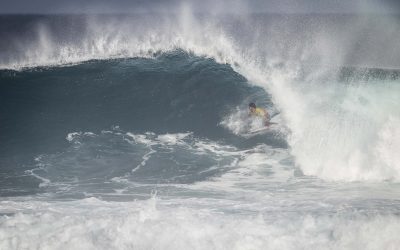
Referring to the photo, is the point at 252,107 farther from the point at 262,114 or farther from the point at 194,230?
the point at 194,230

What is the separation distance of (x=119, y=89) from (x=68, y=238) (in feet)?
29.9

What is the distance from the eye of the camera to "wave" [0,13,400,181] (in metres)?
10.5

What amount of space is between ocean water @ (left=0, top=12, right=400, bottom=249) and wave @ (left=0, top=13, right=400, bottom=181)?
0.05 meters

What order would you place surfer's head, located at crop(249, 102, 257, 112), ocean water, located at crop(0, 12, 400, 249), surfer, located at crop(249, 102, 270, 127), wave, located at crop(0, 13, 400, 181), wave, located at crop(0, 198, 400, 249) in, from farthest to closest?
1. surfer, located at crop(249, 102, 270, 127)
2. surfer's head, located at crop(249, 102, 257, 112)
3. wave, located at crop(0, 13, 400, 181)
4. ocean water, located at crop(0, 12, 400, 249)
5. wave, located at crop(0, 198, 400, 249)

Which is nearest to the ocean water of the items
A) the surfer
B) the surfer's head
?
the surfer

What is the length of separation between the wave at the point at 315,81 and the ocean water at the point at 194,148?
54 millimetres

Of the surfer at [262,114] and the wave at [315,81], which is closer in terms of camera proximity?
the wave at [315,81]

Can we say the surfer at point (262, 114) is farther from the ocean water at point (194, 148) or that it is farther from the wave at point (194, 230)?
the wave at point (194, 230)

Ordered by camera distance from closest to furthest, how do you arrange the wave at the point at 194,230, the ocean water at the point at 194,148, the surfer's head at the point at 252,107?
the wave at the point at 194,230 < the ocean water at the point at 194,148 < the surfer's head at the point at 252,107

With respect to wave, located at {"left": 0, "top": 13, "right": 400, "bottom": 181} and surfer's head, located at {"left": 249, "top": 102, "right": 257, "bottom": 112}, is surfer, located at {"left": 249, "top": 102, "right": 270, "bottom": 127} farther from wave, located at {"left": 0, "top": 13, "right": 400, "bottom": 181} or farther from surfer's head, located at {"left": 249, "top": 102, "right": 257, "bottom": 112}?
wave, located at {"left": 0, "top": 13, "right": 400, "bottom": 181}

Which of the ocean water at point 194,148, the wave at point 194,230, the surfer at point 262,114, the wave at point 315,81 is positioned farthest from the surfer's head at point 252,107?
the wave at point 194,230

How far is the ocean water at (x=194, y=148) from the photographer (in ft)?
25.2

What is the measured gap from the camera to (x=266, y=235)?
7438 mm

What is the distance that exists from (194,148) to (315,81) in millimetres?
5711
